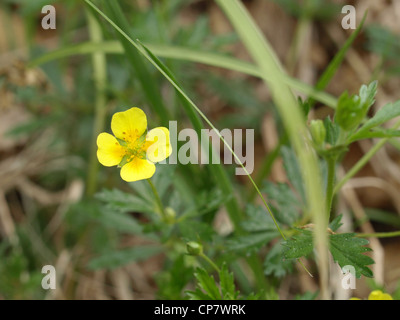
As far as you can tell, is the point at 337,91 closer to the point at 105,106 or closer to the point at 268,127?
the point at 268,127

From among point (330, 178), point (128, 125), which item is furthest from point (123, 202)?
point (330, 178)

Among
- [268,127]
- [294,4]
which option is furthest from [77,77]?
[294,4]

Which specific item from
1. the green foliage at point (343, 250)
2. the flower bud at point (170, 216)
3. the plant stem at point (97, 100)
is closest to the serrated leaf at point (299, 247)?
the green foliage at point (343, 250)

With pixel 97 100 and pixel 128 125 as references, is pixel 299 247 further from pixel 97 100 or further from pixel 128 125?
pixel 97 100

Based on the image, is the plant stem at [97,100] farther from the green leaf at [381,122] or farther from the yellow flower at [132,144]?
the green leaf at [381,122]

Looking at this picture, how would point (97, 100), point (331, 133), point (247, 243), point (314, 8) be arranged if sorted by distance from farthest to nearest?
point (314, 8), point (97, 100), point (247, 243), point (331, 133)

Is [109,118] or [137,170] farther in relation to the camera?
[109,118]
